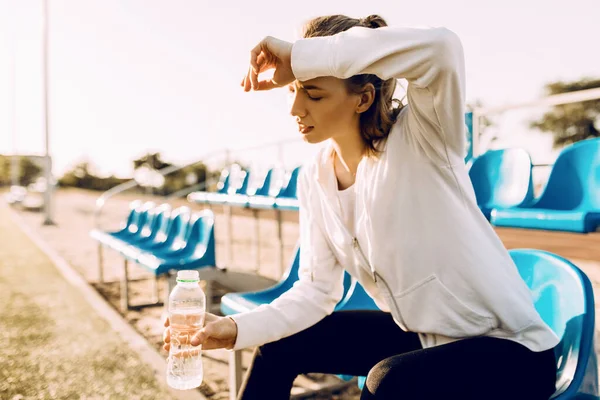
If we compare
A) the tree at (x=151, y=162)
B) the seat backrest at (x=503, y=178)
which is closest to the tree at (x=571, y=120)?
the tree at (x=151, y=162)

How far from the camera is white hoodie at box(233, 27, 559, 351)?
1041 mm

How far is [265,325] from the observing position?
1322 mm

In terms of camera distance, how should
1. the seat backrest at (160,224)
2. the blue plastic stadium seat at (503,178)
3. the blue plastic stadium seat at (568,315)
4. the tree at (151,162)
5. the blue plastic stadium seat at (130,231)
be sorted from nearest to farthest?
the blue plastic stadium seat at (568,315)
the blue plastic stadium seat at (503,178)
the seat backrest at (160,224)
the blue plastic stadium seat at (130,231)
the tree at (151,162)

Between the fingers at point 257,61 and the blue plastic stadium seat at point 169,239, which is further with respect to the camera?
the blue plastic stadium seat at point 169,239

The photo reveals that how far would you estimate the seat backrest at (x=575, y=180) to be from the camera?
108 inches

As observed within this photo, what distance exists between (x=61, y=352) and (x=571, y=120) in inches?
905

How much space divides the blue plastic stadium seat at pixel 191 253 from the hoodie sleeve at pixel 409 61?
238 cm

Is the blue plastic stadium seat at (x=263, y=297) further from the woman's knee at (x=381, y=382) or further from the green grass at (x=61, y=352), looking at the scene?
the woman's knee at (x=381, y=382)

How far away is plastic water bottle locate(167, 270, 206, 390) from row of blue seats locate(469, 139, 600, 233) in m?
1.66

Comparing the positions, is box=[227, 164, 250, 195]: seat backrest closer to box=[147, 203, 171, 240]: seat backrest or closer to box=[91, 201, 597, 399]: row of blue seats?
box=[147, 203, 171, 240]: seat backrest

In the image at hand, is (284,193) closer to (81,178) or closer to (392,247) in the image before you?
(392,247)

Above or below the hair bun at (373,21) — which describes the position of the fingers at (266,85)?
below

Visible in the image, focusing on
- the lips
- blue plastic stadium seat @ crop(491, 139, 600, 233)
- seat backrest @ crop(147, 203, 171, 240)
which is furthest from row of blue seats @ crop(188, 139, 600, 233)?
seat backrest @ crop(147, 203, 171, 240)

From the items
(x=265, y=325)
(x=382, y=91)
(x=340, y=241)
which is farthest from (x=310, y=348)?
(x=382, y=91)
